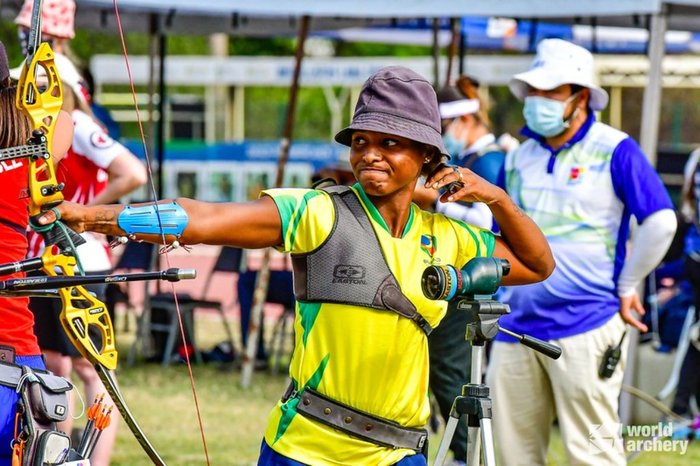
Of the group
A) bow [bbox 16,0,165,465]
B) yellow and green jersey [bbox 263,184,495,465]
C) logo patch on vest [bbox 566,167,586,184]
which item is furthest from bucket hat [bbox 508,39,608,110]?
bow [bbox 16,0,165,465]

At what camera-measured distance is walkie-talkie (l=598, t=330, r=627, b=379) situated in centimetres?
489

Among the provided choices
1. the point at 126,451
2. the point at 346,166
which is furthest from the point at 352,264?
the point at 346,166

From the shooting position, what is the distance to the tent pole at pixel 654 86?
768 centimetres

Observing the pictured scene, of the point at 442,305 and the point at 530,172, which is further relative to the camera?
the point at 530,172

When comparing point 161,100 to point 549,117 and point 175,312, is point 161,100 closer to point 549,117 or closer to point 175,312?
point 175,312

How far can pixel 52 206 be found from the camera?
282 cm

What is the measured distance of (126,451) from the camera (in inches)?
277

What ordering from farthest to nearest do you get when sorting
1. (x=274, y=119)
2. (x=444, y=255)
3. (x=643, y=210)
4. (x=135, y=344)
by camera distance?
(x=274, y=119), (x=135, y=344), (x=643, y=210), (x=444, y=255)

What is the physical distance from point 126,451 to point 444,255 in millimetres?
4055

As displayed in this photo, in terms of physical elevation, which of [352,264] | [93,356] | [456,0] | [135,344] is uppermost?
[456,0]

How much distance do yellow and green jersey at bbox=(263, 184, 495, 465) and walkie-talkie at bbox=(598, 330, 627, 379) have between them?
5.65ft

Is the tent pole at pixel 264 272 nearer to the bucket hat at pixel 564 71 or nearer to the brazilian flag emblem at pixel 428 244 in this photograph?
the bucket hat at pixel 564 71

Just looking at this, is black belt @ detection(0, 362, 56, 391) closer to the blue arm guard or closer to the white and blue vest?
the blue arm guard

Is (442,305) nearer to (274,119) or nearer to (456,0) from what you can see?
(456,0)
